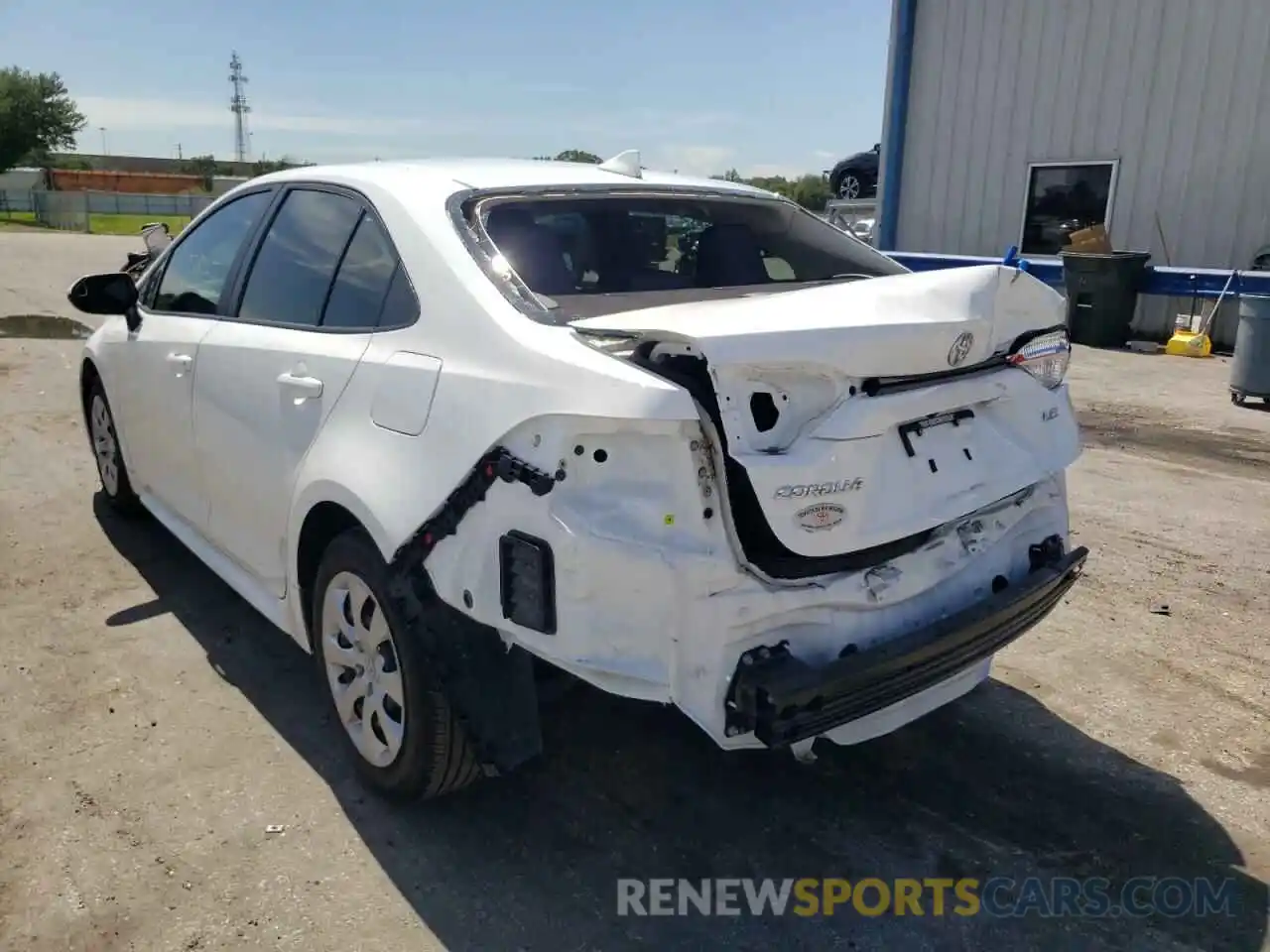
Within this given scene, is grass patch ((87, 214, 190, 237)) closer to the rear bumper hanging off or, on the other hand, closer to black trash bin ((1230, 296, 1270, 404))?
black trash bin ((1230, 296, 1270, 404))

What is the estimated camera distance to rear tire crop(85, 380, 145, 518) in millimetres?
4906

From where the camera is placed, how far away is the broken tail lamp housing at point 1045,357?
2.86 m

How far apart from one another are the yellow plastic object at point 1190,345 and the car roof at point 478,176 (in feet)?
31.0

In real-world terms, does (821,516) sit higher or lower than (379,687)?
higher

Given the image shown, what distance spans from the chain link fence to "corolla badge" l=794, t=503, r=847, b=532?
44.3 m

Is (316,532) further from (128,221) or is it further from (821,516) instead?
(128,221)

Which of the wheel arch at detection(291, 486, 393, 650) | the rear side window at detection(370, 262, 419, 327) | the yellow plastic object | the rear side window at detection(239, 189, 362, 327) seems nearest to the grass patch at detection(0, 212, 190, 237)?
the yellow plastic object

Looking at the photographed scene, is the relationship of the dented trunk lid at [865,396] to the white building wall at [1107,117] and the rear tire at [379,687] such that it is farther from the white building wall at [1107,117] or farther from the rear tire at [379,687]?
the white building wall at [1107,117]

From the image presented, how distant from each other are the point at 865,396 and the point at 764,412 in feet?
0.93

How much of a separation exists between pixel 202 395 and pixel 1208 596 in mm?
4319

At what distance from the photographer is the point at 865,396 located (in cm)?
236

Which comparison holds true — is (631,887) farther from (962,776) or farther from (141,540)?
(141,540)

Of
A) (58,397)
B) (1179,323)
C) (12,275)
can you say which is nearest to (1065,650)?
(58,397)

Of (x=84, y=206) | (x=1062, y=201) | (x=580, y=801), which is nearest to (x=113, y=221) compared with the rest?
(x=84, y=206)
